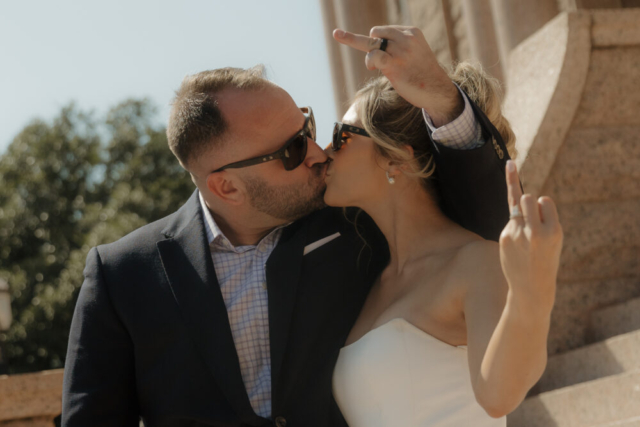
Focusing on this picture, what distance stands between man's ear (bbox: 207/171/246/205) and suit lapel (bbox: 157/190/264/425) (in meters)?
0.18

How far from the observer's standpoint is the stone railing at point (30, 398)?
4.21 m

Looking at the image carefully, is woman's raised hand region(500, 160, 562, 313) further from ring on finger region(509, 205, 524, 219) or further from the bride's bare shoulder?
the bride's bare shoulder

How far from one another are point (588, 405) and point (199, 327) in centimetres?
195

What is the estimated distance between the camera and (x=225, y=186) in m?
3.24

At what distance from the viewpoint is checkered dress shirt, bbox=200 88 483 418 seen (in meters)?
2.71

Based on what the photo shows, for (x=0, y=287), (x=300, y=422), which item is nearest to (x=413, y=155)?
(x=300, y=422)

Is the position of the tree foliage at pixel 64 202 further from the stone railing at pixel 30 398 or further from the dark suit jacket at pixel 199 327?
the dark suit jacket at pixel 199 327

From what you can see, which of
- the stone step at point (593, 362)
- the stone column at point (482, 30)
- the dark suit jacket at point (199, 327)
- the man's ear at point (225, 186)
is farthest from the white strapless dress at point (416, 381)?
the stone column at point (482, 30)

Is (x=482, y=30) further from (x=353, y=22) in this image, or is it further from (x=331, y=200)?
(x=331, y=200)

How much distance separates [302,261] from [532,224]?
4.42ft

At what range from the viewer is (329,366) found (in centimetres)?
267

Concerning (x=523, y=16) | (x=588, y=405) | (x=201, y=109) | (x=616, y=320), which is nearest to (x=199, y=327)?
(x=201, y=109)

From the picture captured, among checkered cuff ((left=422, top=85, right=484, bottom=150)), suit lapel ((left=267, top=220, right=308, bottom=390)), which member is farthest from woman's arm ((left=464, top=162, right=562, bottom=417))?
suit lapel ((left=267, top=220, right=308, bottom=390))

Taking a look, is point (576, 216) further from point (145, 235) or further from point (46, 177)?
point (46, 177)
